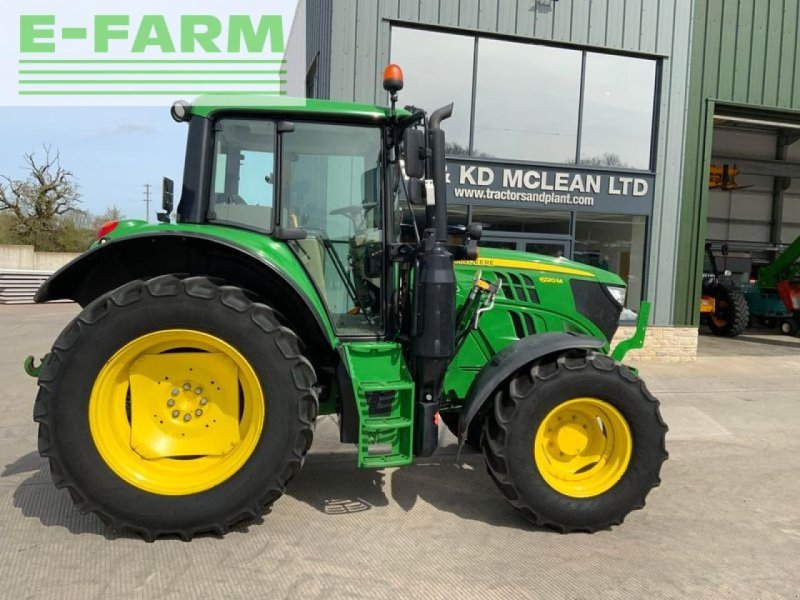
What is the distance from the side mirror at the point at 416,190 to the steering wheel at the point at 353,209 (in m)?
0.38

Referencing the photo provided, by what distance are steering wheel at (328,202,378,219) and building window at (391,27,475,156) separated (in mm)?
5721

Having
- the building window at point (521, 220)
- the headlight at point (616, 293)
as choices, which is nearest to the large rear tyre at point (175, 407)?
A: the headlight at point (616, 293)

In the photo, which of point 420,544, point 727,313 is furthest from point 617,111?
point 420,544

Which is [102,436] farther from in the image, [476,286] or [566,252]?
[566,252]

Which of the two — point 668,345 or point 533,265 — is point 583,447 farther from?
point 668,345

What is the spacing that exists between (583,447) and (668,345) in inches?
274

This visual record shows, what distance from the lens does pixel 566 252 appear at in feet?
30.4

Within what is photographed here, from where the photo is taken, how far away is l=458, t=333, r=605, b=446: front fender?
3281mm

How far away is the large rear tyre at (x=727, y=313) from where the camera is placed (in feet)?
45.5

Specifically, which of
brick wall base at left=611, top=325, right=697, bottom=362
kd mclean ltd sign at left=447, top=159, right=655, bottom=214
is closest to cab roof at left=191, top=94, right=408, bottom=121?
kd mclean ltd sign at left=447, top=159, right=655, bottom=214

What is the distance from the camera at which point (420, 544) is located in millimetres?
3166

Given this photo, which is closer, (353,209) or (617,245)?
(353,209)

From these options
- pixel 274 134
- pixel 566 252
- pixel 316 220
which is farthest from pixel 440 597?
pixel 566 252

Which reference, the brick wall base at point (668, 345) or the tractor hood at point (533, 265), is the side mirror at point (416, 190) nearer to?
the tractor hood at point (533, 265)
